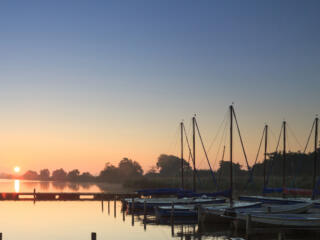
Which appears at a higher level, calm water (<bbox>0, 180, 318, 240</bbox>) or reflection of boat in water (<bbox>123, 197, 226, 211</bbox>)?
reflection of boat in water (<bbox>123, 197, 226, 211</bbox>)

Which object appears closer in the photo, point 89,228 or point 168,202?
point 89,228

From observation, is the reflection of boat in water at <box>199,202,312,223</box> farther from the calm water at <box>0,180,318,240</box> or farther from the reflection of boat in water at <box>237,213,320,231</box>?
the reflection of boat in water at <box>237,213,320,231</box>

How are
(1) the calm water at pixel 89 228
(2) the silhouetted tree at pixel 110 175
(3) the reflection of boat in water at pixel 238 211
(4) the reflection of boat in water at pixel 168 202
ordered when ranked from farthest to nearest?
(2) the silhouetted tree at pixel 110 175, (4) the reflection of boat in water at pixel 168 202, (1) the calm water at pixel 89 228, (3) the reflection of boat in water at pixel 238 211

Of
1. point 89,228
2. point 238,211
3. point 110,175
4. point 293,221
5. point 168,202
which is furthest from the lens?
point 110,175

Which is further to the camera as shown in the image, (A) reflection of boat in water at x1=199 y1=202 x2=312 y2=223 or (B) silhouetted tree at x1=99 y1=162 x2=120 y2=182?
(B) silhouetted tree at x1=99 y1=162 x2=120 y2=182

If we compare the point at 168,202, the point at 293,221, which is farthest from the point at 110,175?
the point at 293,221

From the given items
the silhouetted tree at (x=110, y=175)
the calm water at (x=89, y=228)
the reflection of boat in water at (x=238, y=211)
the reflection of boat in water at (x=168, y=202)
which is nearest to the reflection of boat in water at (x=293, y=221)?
the calm water at (x=89, y=228)

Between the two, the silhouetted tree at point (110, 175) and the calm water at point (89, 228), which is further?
the silhouetted tree at point (110, 175)

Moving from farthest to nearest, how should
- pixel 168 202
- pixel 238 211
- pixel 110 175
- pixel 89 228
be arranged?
pixel 110 175, pixel 168 202, pixel 89 228, pixel 238 211

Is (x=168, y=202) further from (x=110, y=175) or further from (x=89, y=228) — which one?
(x=110, y=175)

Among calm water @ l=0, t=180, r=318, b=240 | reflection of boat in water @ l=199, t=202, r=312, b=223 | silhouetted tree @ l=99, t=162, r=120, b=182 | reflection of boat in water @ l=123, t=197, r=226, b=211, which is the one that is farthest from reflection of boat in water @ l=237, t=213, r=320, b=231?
silhouetted tree @ l=99, t=162, r=120, b=182

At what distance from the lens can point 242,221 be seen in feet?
123

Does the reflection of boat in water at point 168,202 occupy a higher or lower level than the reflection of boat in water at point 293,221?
lower

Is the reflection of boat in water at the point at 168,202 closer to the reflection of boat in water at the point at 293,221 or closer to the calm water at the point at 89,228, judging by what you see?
the calm water at the point at 89,228
